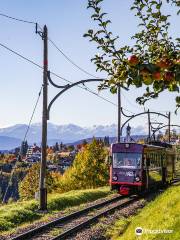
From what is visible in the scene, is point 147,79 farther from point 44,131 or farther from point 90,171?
point 90,171

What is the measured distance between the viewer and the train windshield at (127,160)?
1073 inches

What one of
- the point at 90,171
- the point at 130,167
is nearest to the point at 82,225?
the point at 130,167

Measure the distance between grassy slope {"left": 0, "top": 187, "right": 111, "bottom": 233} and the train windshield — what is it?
2470mm

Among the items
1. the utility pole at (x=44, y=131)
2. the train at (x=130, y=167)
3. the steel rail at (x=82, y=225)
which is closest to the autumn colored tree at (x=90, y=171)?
the train at (x=130, y=167)

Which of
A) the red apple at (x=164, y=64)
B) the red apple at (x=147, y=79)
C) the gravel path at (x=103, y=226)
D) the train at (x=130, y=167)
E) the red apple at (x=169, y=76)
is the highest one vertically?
the red apple at (x=164, y=64)

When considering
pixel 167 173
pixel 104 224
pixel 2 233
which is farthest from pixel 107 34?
pixel 167 173

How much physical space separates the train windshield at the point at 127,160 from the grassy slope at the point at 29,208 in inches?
97.3

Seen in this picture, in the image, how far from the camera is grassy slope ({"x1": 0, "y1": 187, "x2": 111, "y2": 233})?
1738cm

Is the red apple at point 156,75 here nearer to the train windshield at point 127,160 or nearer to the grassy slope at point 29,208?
the grassy slope at point 29,208

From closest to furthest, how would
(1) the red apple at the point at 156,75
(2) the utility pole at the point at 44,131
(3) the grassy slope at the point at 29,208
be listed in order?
(1) the red apple at the point at 156,75, (3) the grassy slope at the point at 29,208, (2) the utility pole at the point at 44,131

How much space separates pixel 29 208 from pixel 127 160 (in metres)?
8.84

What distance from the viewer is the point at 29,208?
20.7 m

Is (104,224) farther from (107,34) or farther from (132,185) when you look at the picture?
(107,34)

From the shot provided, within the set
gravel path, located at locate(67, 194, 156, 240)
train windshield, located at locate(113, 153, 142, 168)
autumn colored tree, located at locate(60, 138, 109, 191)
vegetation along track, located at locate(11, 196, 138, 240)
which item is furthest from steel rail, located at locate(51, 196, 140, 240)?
autumn colored tree, located at locate(60, 138, 109, 191)
